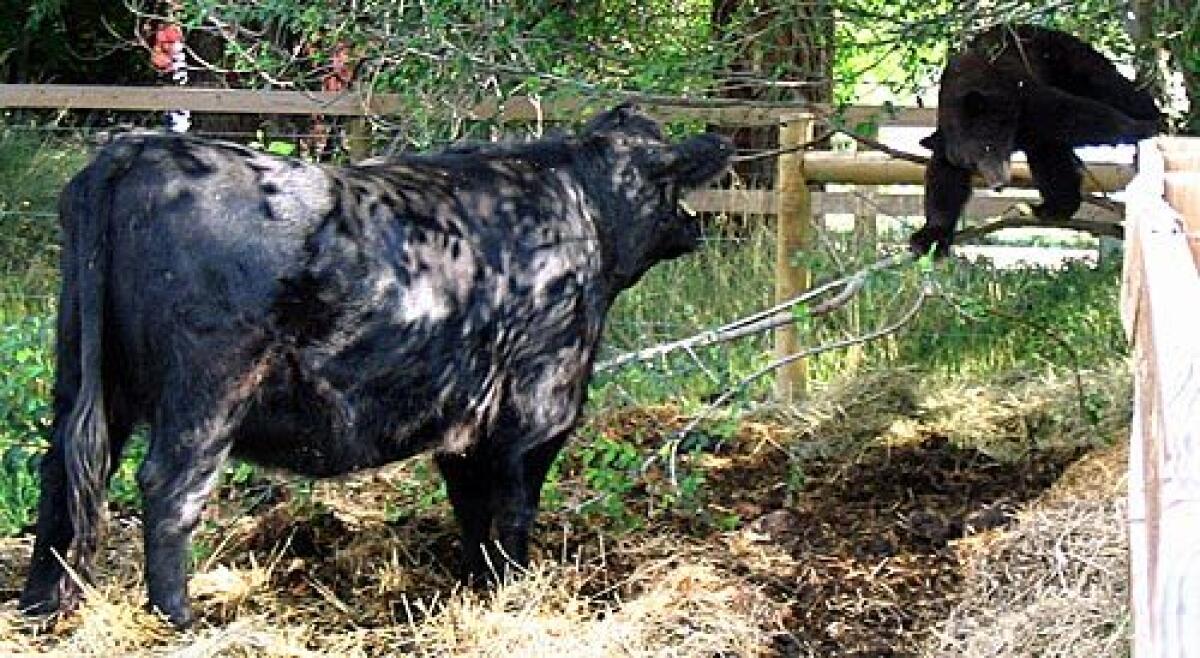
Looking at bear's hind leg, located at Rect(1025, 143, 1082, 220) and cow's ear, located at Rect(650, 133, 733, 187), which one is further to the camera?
bear's hind leg, located at Rect(1025, 143, 1082, 220)

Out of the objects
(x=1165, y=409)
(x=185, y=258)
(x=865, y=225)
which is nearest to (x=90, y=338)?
(x=185, y=258)

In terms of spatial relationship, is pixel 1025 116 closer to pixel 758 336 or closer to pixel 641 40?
pixel 641 40

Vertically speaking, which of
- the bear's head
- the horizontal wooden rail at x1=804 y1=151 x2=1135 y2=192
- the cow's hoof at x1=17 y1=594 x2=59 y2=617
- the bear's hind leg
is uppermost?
the bear's head

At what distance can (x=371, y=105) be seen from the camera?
29.3ft

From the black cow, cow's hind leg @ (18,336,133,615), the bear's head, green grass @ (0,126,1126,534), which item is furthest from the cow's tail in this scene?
the bear's head

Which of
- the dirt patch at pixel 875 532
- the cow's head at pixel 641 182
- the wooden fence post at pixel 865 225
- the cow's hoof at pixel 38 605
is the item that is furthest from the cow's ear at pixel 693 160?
the cow's hoof at pixel 38 605

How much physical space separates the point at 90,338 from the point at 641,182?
7.03 ft

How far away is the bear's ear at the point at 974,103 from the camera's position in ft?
20.0

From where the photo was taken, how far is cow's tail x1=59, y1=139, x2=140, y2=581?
4680 millimetres

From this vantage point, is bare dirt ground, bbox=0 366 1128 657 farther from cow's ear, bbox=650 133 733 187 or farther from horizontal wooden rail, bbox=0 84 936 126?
horizontal wooden rail, bbox=0 84 936 126

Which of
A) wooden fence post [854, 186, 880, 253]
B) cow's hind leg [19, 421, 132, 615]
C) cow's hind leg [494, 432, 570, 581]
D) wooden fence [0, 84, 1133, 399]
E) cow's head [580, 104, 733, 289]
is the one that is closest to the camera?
cow's hind leg [19, 421, 132, 615]

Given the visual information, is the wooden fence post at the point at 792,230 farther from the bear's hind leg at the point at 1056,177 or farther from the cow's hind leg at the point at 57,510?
the cow's hind leg at the point at 57,510

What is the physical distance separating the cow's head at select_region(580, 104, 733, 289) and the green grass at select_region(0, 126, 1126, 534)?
47cm

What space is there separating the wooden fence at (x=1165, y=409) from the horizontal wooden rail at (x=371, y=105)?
3.15 meters
